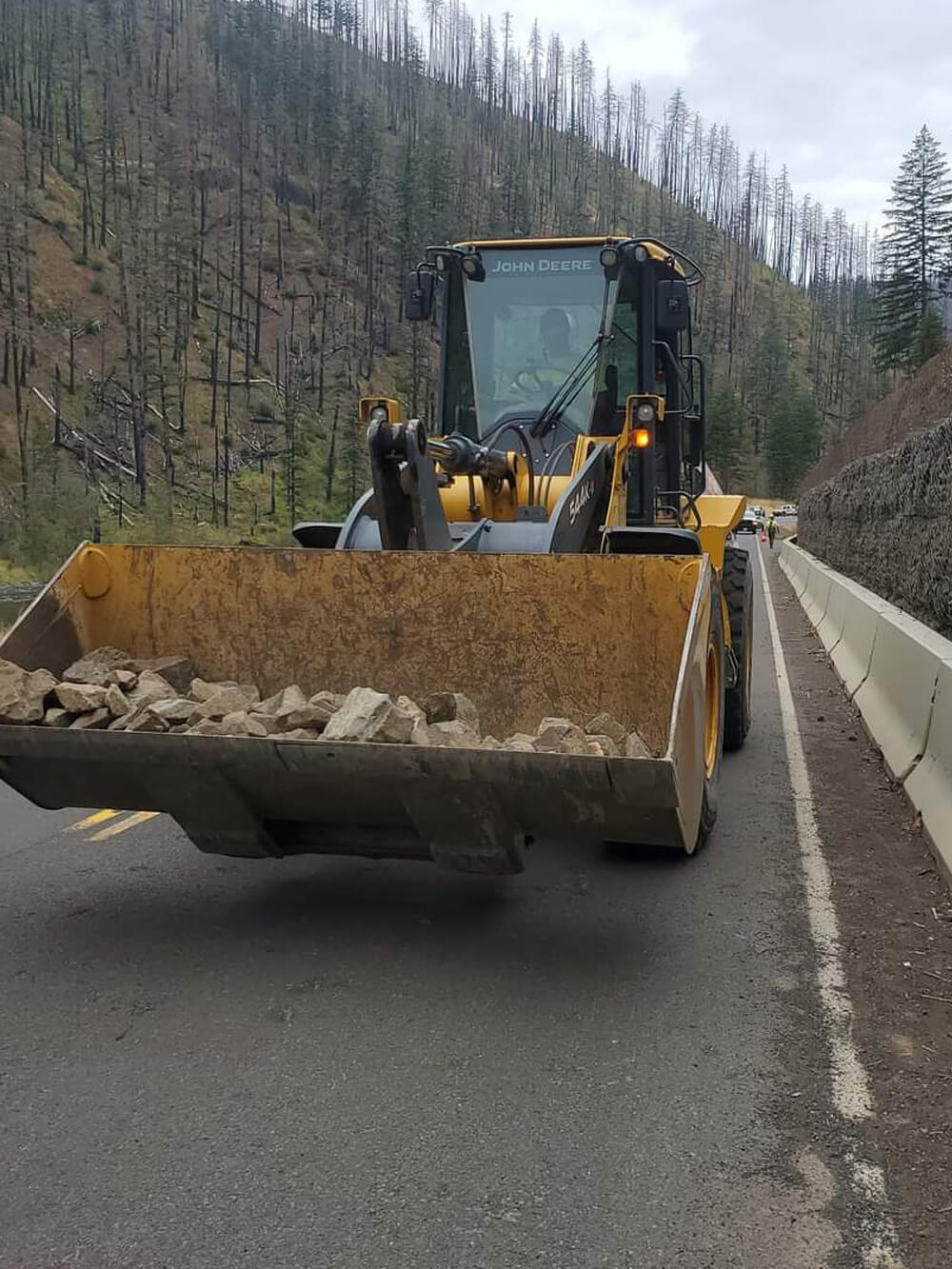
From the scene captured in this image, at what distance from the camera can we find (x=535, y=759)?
162 inches

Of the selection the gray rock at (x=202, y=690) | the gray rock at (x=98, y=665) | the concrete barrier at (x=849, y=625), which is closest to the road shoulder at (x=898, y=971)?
the concrete barrier at (x=849, y=625)

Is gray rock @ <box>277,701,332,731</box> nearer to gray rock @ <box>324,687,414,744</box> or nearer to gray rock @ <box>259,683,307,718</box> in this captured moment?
gray rock @ <box>259,683,307,718</box>

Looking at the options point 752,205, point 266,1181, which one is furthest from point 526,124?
point 266,1181

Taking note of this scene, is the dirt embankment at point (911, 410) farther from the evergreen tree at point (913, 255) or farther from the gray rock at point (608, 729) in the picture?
the evergreen tree at point (913, 255)

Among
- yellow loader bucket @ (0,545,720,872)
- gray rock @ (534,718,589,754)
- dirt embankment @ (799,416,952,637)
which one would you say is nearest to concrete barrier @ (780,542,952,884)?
dirt embankment @ (799,416,952,637)

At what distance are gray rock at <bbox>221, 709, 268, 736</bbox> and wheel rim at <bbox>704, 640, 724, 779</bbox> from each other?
247 cm

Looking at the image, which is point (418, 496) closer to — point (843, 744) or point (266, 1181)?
point (266, 1181)

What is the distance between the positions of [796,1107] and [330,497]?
56.5m

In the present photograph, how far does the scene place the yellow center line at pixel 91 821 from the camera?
6566mm

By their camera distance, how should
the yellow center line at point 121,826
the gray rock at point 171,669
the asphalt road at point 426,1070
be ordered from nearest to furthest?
the asphalt road at point 426,1070 → the gray rock at point 171,669 → the yellow center line at point 121,826

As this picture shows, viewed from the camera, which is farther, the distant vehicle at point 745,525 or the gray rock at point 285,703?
the distant vehicle at point 745,525

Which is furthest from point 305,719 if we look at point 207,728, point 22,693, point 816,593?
point 816,593

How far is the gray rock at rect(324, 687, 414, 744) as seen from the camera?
440 cm

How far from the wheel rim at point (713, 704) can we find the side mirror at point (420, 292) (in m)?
3.48
